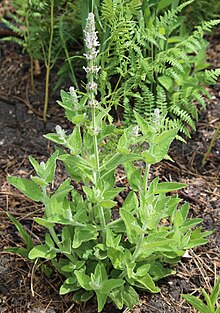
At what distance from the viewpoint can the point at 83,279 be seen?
191 centimetres

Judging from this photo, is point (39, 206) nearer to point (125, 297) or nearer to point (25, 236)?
point (25, 236)

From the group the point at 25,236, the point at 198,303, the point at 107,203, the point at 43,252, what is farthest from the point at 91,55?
the point at 198,303

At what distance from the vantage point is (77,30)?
2861 millimetres

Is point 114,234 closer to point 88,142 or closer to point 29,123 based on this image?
point 88,142

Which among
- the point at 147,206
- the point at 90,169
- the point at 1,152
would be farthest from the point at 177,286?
the point at 1,152

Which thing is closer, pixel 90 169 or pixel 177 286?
pixel 90 169

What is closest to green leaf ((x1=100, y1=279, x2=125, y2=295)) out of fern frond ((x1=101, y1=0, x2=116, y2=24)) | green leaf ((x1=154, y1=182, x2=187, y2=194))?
green leaf ((x1=154, y1=182, x2=187, y2=194))

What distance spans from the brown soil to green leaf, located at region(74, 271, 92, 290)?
0.22 metres

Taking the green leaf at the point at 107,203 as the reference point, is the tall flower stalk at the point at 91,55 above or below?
above

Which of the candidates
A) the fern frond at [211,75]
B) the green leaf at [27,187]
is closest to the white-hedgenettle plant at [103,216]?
the green leaf at [27,187]

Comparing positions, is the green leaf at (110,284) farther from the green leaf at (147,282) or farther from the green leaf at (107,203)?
the green leaf at (107,203)

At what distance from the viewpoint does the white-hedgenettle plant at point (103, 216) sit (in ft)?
5.93

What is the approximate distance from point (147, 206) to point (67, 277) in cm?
51

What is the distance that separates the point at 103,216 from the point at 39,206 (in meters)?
0.57
